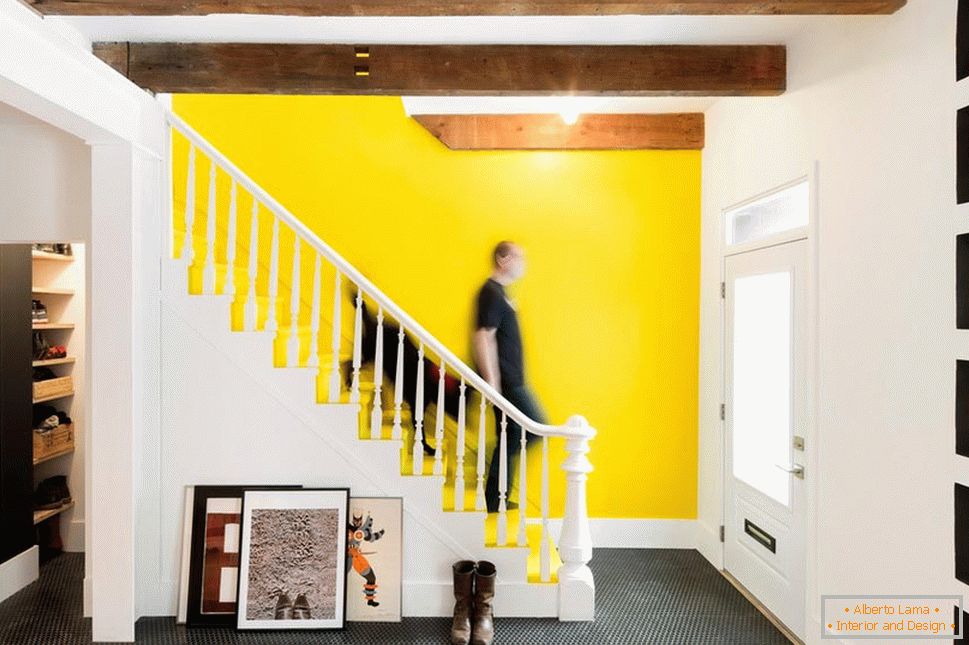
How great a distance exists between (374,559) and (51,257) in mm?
2700

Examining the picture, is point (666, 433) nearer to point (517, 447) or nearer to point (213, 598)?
point (517, 447)

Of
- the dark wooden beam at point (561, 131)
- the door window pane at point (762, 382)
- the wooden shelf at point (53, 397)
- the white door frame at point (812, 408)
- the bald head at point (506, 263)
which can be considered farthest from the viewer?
the dark wooden beam at point (561, 131)

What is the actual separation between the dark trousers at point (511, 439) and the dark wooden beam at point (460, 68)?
1.71 meters

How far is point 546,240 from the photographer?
4207 millimetres

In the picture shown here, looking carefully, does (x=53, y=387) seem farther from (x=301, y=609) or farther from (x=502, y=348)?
(x=502, y=348)

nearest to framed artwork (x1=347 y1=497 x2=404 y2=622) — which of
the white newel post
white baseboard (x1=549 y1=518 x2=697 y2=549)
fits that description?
the white newel post

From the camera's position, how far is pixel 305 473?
10.4ft

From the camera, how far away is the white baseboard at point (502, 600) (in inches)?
123

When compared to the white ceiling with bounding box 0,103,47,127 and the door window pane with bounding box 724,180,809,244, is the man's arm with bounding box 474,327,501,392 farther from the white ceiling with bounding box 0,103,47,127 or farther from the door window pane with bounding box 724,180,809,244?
the white ceiling with bounding box 0,103,47,127

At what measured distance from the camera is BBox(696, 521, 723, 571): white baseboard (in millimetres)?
3828

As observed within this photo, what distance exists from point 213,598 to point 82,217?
1.91 metres

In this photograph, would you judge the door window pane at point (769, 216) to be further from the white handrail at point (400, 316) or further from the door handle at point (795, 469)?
the white handrail at point (400, 316)

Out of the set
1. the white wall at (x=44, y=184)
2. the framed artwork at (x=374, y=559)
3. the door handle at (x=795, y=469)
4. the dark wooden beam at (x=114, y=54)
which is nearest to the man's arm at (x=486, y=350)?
Answer: the framed artwork at (x=374, y=559)

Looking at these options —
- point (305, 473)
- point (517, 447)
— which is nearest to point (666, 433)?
point (517, 447)
